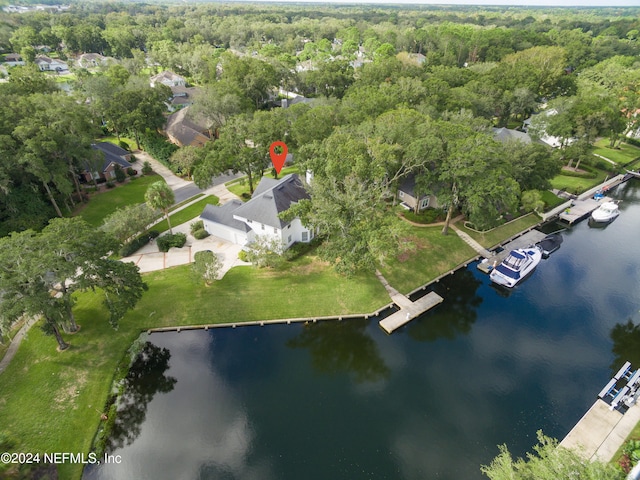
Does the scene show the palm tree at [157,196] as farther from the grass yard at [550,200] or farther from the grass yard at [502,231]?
the grass yard at [550,200]

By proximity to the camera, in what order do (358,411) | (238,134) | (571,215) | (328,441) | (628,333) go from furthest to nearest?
(571,215) → (238,134) → (628,333) → (358,411) → (328,441)

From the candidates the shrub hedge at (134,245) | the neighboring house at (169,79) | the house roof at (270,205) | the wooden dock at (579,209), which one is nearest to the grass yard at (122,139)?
the shrub hedge at (134,245)

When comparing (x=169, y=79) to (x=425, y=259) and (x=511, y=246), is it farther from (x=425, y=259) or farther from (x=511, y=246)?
(x=511, y=246)

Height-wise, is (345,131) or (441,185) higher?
(345,131)

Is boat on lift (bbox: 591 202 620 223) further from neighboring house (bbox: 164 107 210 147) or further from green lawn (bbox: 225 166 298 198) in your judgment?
neighboring house (bbox: 164 107 210 147)

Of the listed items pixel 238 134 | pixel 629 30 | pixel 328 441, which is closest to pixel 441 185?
pixel 238 134

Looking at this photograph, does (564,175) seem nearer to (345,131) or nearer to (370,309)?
(345,131)
